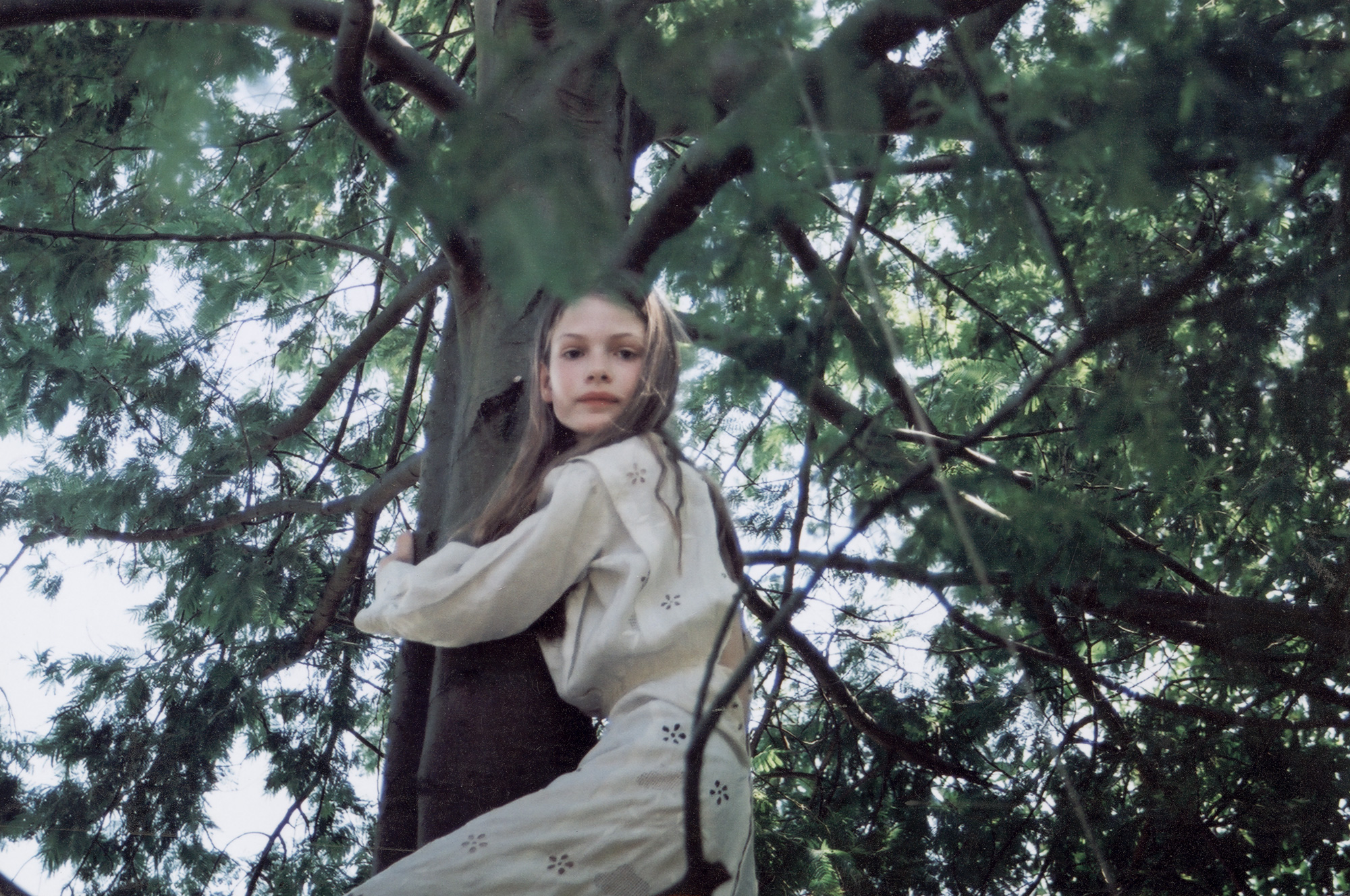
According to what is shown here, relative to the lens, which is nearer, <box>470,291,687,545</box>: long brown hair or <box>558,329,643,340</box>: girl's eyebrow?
<box>470,291,687,545</box>: long brown hair

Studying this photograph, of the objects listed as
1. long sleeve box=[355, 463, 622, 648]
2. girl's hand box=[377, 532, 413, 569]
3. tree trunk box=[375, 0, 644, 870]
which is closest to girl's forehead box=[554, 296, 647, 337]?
tree trunk box=[375, 0, 644, 870]

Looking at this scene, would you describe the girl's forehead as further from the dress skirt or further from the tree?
the dress skirt

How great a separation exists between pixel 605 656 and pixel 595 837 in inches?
12.6

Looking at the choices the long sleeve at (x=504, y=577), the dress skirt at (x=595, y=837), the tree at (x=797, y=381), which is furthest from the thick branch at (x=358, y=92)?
the dress skirt at (x=595, y=837)

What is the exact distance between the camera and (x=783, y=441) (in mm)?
4656

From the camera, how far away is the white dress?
71.4 inches

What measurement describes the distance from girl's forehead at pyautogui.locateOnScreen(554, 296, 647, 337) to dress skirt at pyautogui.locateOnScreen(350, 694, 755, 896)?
832mm

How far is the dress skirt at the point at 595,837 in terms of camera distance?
179 cm

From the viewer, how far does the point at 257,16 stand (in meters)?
2.21

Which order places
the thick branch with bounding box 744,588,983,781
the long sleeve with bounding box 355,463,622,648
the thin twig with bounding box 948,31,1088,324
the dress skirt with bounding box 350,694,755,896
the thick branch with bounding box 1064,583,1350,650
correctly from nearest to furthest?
1. the thin twig with bounding box 948,31,1088,324
2. the dress skirt with bounding box 350,694,755,896
3. the long sleeve with bounding box 355,463,622,648
4. the thick branch with bounding box 1064,583,1350,650
5. the thick branch with bounding box 744,588,983,781

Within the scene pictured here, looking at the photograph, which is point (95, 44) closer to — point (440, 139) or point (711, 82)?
point (440, 139)

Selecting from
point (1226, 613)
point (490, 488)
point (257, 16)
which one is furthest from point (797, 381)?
point (1226, 613)

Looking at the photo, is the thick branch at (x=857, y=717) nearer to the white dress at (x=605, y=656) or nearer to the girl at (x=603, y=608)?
the girl at (x=603, y=608)

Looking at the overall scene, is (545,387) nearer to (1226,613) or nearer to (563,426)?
(563,426)
